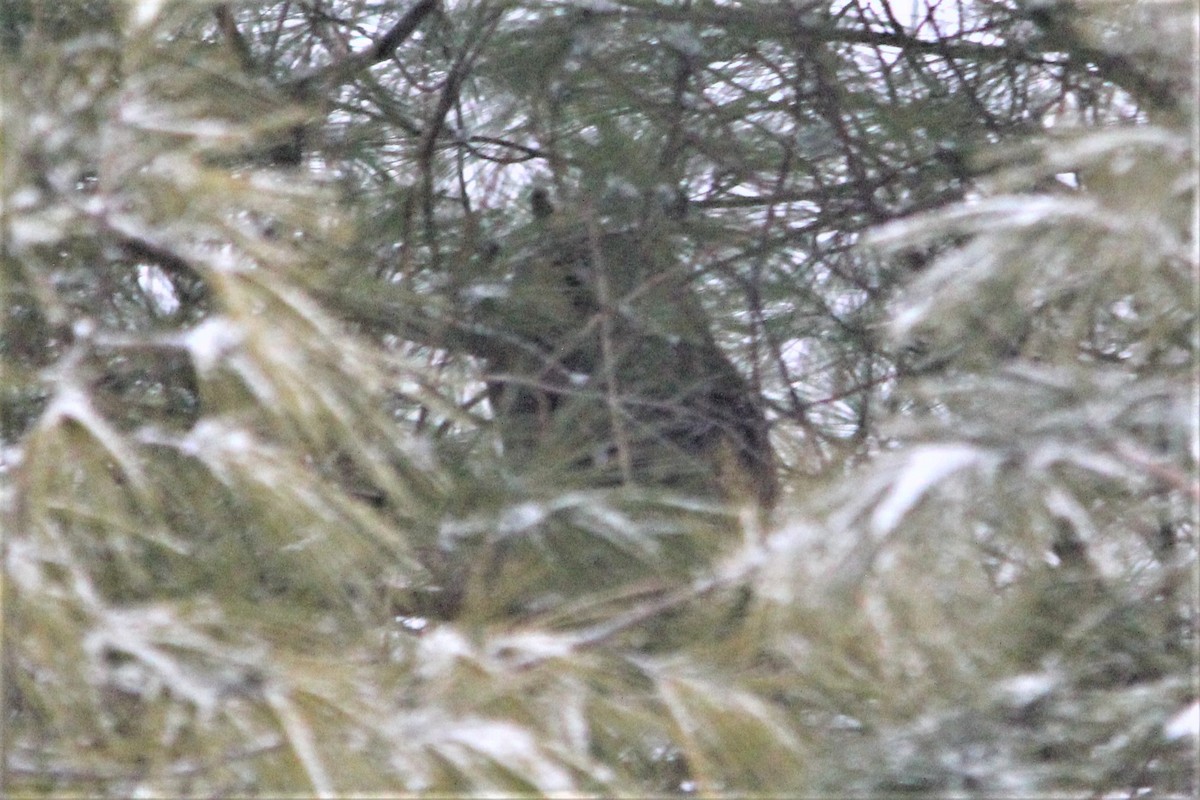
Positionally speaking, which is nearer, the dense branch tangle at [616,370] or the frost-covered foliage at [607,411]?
the frost-covered foliage at [607,411]

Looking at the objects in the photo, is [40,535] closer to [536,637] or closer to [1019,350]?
[536,637]

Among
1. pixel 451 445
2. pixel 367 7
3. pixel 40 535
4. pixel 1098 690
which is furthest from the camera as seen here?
pixel 367 7

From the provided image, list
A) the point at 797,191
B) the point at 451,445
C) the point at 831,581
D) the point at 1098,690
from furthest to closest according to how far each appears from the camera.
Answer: the point at 797,191, the point at 451,445, the point at 1098,690, the point at 831,581

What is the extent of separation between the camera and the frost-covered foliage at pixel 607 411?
843 mm

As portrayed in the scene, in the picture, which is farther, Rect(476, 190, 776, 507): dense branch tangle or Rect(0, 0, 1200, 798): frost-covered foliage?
Rect(476, 190, 776, 507): dense branch tangle

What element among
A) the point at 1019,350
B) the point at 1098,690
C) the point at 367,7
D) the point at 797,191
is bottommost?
the point at 1098,690

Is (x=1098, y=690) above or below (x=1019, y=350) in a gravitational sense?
below

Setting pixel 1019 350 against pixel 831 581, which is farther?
pixel 1019 350

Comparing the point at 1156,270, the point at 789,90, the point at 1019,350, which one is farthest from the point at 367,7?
the point at 1156,270

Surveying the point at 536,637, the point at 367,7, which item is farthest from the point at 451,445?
the point at 367,7

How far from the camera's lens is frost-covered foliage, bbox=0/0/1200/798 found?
0.84m

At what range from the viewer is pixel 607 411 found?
1.30 metres

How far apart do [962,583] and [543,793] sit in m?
0.24

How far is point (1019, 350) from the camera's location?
1065mm
